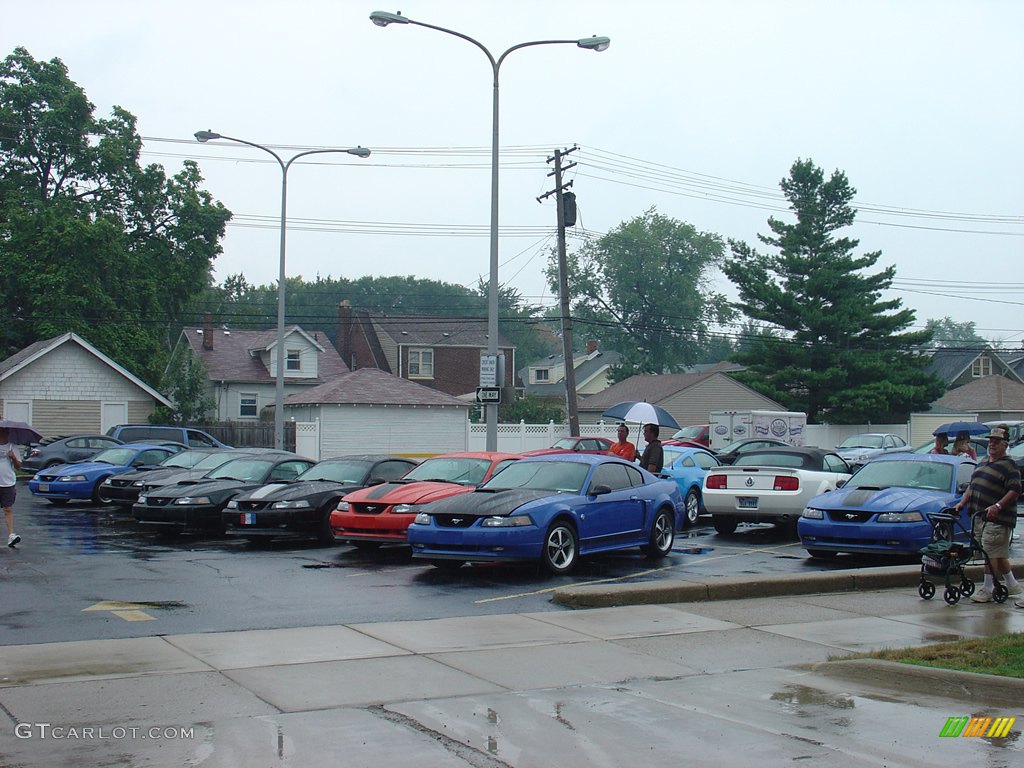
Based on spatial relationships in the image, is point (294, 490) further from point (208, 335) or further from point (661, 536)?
point (208, 335)

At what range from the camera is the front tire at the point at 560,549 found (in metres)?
13.0

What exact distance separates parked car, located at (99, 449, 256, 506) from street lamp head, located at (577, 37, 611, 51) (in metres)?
10.4

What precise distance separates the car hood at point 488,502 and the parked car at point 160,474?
758cm

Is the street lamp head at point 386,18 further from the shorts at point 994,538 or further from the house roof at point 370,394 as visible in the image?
the house roof at point 370,394

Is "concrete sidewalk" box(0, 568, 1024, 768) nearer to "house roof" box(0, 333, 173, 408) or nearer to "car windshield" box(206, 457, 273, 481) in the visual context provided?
"car windshield" box(206, 457, 273, 481)

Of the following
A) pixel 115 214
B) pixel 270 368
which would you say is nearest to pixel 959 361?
pixel 270 368

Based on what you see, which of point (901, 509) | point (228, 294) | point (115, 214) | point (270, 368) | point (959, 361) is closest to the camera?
point (901, 509)

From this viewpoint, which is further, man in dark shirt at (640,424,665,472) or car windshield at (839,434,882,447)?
car windshield at (839,434,882,447)

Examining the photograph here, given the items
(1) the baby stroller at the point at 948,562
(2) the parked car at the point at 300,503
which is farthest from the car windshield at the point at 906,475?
(2) the parked car at the point at 300,503

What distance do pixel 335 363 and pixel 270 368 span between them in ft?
13.0

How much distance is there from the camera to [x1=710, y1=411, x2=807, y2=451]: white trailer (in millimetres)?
42406

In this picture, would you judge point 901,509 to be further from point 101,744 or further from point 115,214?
point 115,214

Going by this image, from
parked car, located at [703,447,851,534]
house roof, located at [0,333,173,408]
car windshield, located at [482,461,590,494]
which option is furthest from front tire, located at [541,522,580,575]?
house roof, located at [0,333,173,408]

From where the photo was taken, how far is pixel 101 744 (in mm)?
→ 6156
